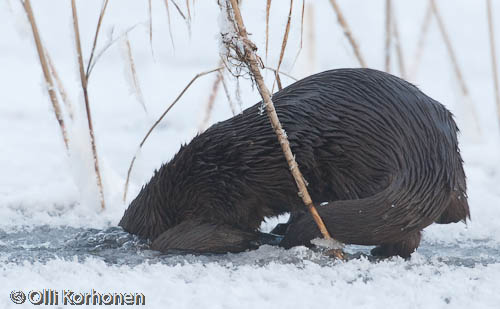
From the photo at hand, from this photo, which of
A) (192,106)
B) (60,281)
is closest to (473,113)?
(192,106)

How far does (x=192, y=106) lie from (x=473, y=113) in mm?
2159

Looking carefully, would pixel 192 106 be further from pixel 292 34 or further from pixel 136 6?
pixel 292 34

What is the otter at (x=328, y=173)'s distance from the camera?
2.26 m

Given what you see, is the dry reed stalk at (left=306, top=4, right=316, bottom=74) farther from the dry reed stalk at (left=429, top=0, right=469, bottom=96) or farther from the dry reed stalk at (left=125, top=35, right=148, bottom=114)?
the dry reed stalk at (left=125, top=35, right=148, bottom=114)

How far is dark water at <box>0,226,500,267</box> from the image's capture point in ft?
7.48

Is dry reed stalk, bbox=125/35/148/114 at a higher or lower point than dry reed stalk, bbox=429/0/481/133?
lower

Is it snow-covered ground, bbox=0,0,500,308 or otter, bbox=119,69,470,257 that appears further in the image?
otter, bbox=119,69,470,257

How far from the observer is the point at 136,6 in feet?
24.3

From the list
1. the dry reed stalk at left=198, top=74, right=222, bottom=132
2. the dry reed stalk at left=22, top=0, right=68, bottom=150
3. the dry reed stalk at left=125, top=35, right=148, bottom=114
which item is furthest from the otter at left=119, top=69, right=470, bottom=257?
the dry reed stalk at left=198, top=74, right=222, bottom=132

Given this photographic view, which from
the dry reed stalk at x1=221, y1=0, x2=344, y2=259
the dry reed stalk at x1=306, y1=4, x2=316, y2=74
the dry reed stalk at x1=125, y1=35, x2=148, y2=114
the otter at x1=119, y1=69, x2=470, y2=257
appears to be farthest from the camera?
the dry reed stalk at x1=306, y1=4, x2=316, y2=74

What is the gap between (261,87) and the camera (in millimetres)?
2156
